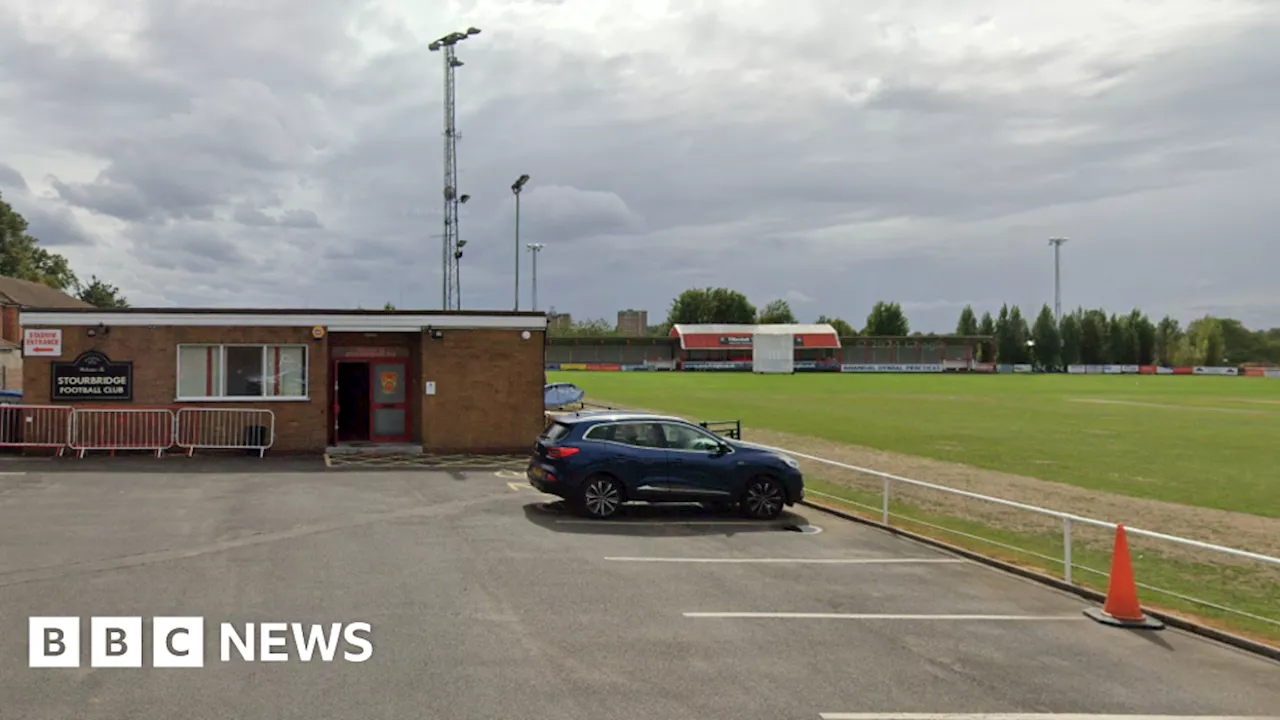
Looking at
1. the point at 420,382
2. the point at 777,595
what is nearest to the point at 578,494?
the point at 777,595

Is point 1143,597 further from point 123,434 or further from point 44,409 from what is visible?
point 44,409

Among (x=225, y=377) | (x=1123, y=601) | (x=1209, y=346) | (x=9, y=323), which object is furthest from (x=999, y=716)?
(x=1209, y=346)

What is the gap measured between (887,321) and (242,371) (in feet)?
482

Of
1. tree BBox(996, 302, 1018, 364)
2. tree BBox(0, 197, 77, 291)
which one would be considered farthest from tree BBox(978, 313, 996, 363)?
tree BBox(0, 197, 77, 291)

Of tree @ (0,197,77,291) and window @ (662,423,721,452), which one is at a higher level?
tree @ (0,197,77,291)

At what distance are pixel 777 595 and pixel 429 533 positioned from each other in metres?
4.98

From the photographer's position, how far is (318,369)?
69.4 ft

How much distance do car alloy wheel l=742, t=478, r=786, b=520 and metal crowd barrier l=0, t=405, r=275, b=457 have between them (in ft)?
39.6

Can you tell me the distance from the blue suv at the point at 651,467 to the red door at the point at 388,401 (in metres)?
9.75

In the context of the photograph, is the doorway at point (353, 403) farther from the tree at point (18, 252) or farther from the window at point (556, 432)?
the tree at point (18, 252)

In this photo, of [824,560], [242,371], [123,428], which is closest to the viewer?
[824,560]

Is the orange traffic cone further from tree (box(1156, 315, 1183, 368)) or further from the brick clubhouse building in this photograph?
tree (box(1156, 315, 1183, 368))

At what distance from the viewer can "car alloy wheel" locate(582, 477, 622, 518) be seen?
13305 mm

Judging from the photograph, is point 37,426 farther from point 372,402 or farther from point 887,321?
point 887,321
